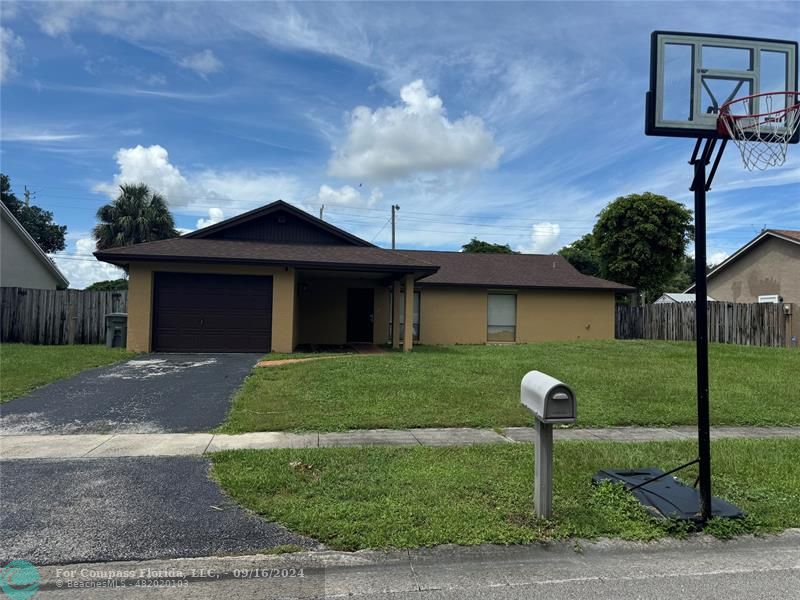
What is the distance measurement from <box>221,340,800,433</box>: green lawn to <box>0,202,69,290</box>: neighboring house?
1782cm

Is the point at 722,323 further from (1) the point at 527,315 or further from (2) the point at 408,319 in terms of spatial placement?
(2) the point at 408,319

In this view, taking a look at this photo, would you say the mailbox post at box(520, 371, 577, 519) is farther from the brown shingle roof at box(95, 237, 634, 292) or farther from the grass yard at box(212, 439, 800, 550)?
the brown shingle roof at box(95, 237, 634, 292)

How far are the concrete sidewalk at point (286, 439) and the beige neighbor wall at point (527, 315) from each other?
13.0 meters

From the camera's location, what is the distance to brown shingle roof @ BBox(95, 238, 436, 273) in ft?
45.8

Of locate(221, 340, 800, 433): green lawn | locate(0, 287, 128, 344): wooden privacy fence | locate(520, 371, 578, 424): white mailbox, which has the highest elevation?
locate(0, 287, 128, 344): wooden privacy fence

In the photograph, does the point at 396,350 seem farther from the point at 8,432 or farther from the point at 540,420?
the point at 540,420

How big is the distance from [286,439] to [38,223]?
141ft

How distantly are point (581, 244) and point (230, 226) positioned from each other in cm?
4469

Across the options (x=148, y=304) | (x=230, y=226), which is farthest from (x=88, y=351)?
(x=230, y=226)

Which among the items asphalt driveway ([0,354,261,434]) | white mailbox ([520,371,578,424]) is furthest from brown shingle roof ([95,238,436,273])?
white mailbox ([520,371,578,424])

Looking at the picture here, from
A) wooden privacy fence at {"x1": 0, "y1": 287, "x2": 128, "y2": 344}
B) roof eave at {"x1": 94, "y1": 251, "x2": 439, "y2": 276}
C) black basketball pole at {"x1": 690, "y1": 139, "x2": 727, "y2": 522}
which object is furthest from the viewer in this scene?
wooden privacy fence at {"x1": 0, "y1": 287, "x2": 128, "y2": 344}

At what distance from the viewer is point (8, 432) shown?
21.8 ft

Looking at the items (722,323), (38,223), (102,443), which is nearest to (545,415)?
(102,443)

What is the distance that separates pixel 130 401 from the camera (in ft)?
27.7
